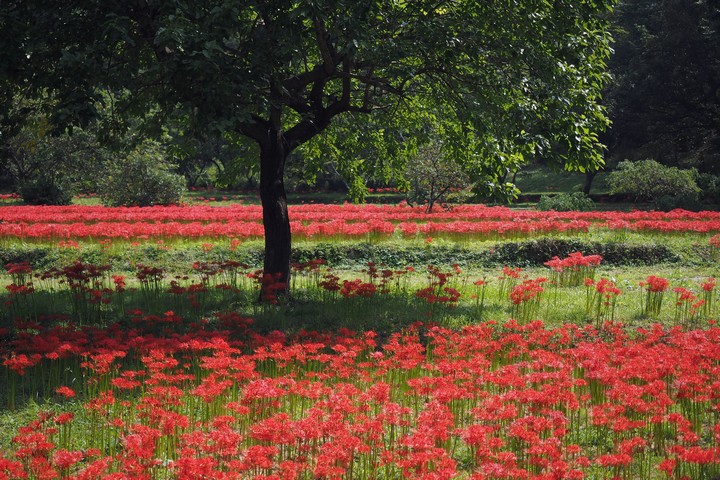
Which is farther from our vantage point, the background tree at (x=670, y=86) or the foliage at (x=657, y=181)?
the background tree at (x=670, y=86)

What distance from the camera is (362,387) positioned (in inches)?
296

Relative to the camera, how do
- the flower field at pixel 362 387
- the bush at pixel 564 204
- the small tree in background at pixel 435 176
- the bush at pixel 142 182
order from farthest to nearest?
1. the bush at pixel 142 182
2. the bush at pixel 564 204
3. the small tree in background at pixel 435 176
4. the flower field at pixel 362 387

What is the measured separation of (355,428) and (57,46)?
8184 millimetres

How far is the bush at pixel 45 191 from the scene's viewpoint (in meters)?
37.1

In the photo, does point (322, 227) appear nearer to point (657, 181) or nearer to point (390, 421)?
point (390, 421)

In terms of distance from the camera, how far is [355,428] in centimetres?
508

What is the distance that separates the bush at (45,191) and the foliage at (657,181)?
29.5 metres

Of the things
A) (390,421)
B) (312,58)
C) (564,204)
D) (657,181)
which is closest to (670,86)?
(657,181)

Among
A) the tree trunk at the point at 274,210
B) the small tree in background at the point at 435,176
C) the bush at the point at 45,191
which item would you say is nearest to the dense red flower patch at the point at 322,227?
the tree trunk at the point at 274,210

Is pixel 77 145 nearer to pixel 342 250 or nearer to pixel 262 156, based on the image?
pixel 342 250

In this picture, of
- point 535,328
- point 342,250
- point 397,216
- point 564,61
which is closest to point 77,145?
point 397,216

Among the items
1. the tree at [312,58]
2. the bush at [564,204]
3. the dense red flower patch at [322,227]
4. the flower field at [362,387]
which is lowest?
the flower field at [362,387]

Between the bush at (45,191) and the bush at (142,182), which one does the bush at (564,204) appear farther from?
the bush at (45,191)

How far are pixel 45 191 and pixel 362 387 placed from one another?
3421 centimetres
